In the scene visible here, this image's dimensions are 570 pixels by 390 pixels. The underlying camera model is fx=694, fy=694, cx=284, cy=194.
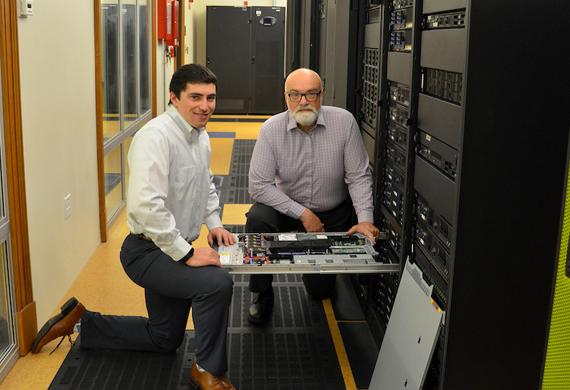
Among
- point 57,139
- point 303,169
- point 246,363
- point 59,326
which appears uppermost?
point 57,139

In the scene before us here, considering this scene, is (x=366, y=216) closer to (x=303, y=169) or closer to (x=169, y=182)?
(x=303, y=169)

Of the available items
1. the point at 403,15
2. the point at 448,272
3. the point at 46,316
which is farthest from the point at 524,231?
the point at 46,316

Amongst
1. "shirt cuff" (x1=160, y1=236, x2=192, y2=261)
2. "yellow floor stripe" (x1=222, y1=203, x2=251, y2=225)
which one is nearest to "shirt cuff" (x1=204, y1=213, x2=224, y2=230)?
"shirt cuff" (x1=160, y1=236, x2=192, y2=261)

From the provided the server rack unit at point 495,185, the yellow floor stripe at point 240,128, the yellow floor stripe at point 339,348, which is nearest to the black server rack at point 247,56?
the yellow floor stripe at point 240,128

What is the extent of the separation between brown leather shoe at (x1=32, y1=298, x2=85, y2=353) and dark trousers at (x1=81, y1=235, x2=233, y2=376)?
2.0 inches

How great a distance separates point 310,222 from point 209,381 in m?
0.97

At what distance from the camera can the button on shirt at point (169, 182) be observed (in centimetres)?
262

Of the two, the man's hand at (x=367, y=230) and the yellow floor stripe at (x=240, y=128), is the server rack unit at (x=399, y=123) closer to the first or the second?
the man's hand at (x=367, y=230)

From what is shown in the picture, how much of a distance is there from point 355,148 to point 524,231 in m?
1.46

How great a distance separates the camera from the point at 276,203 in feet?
11.2

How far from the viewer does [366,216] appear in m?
3.21

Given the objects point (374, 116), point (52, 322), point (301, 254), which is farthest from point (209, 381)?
point (374, 116)

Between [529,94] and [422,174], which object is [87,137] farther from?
[529,94]

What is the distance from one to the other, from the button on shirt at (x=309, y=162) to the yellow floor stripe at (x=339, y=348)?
1.76ft
